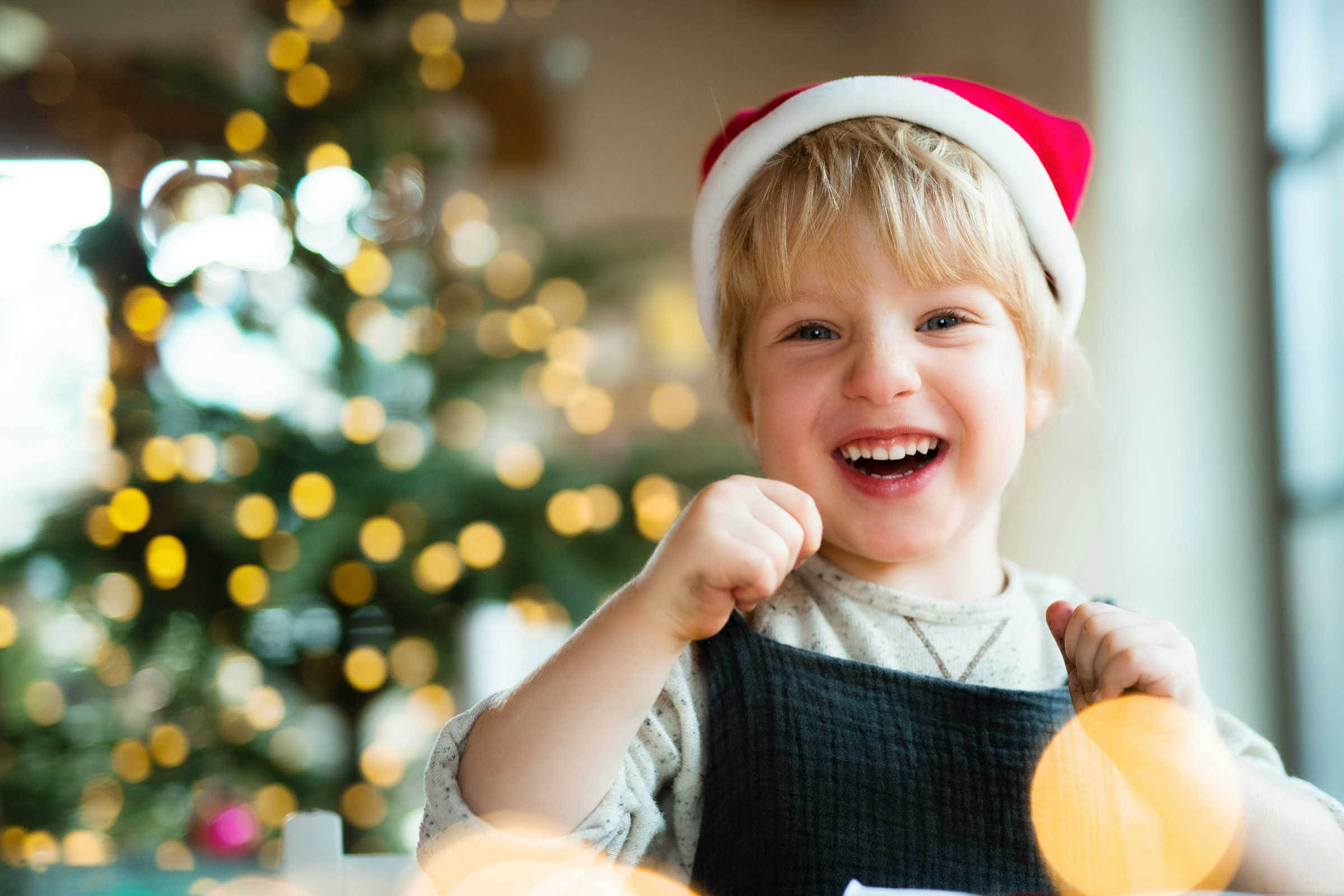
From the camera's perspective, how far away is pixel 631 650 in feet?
1.67

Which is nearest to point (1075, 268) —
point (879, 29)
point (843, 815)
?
point (843, 815)

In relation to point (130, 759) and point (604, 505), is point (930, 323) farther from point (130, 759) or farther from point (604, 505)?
point (130, 759)

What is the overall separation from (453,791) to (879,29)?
8.11ft

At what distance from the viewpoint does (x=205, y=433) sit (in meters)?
1.57

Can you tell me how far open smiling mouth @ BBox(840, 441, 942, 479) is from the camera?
2.12 ft

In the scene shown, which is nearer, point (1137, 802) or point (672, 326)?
point (1137, 802)

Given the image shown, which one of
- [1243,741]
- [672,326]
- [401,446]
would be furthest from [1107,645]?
[672,326]

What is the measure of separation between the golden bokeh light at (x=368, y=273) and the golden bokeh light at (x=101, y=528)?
479mm

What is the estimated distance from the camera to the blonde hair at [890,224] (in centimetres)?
63

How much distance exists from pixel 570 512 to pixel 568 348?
0.92 feet

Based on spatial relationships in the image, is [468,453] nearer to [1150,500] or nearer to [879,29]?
[1150,500]

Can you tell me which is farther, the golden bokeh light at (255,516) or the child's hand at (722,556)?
the golden bokeh light at (255,516)

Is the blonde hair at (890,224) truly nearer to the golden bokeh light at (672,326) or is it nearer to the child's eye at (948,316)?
the child's eye at (948,316)

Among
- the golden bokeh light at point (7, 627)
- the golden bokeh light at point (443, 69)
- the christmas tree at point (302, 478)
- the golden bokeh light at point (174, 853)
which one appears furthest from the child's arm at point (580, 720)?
the golden bokeh light at point (7, 627)
